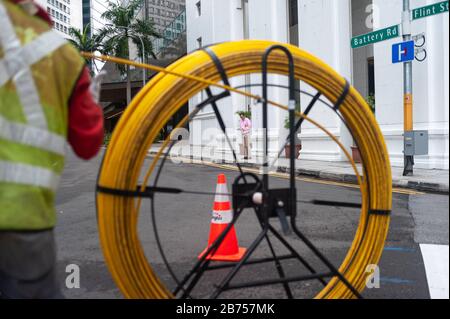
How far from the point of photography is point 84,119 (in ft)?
6.31

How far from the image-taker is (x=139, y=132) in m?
2.42

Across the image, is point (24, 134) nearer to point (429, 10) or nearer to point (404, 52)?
point (429, 10)

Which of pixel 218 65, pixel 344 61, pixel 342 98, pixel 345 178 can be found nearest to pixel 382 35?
pixel 345 178

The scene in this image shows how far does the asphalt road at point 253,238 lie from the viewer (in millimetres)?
3793

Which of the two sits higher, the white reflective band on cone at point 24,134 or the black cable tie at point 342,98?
the black cable tie at point 342,98

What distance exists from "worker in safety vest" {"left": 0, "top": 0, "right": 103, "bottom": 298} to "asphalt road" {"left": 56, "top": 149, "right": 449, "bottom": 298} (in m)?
1.90

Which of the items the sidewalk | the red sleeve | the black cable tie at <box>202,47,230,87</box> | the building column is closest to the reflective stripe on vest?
the red sleeve

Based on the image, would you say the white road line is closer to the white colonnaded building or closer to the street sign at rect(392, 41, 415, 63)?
the white colonnaded building

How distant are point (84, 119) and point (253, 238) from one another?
385 cm

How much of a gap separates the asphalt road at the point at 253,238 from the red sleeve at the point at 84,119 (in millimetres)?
1769

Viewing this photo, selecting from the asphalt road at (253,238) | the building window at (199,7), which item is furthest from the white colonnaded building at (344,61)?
the building window at (199,7)

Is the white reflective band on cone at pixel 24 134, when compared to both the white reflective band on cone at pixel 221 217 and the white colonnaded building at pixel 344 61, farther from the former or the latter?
the white colonnaded building at pixel 344 61

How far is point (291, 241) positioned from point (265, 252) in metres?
0.47

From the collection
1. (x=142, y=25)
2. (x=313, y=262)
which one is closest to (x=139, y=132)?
(x=313, y=262)
